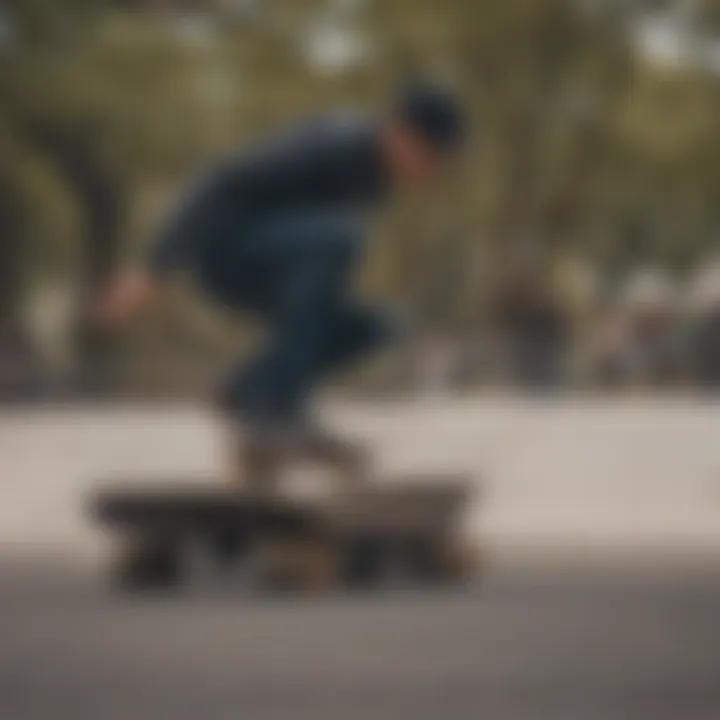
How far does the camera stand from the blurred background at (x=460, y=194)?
2.42 metres

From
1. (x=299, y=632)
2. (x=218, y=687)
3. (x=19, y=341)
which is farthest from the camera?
(x=19, y=341)

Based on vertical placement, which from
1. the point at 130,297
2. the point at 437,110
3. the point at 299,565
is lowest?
the point at 299,565

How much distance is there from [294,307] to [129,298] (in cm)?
23

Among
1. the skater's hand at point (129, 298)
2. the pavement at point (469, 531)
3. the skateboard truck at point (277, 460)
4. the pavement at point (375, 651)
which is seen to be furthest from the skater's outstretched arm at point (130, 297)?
the pavement at point (375, 651)

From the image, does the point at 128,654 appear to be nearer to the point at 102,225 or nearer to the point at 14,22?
the point at 102,225

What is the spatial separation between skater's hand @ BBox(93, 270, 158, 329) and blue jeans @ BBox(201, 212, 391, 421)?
82 mm

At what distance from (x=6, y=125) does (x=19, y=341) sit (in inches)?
12.6

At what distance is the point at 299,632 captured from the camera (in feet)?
7.73

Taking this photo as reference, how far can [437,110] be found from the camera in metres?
2.46

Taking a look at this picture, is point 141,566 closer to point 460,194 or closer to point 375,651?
point 375,651

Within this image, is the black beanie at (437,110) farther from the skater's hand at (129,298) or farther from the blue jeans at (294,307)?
the skater's hand at (129,298)

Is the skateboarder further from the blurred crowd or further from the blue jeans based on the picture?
the blurred crowd

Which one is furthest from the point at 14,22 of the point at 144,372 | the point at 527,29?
the point at 527,29

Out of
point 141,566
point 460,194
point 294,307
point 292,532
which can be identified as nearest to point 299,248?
point 294,307
